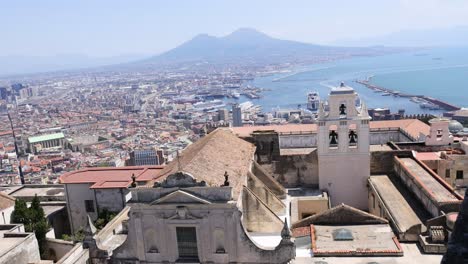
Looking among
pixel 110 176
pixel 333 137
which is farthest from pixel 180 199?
pixel 110 176

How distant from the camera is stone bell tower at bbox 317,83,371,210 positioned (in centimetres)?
2248

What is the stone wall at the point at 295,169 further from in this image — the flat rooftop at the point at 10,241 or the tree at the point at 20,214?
the tree at the point at 20,214

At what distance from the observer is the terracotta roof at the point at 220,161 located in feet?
57.6

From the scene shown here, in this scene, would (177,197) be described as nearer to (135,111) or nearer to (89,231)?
(89,231)

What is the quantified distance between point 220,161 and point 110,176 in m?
12.2

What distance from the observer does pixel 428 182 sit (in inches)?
815

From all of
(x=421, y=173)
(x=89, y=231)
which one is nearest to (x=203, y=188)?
(x=89, y=231)

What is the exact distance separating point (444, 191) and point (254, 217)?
8.73 meters

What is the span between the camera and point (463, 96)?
13650cm

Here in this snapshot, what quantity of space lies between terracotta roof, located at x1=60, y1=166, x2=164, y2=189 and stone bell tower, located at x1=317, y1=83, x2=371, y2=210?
10792 mm

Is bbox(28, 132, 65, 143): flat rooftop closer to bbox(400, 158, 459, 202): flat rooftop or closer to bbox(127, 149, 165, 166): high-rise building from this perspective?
bbox(127, 149, 165, 166): high-rise building

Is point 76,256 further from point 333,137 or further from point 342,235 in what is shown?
point 333,137

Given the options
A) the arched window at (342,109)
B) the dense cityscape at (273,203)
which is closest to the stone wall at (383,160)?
the dense cityscape at (273,203)

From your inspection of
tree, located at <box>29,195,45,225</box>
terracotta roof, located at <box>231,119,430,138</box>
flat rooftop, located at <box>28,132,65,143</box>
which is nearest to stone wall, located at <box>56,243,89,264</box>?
tree, located at <box>29,195,45,225</box>
